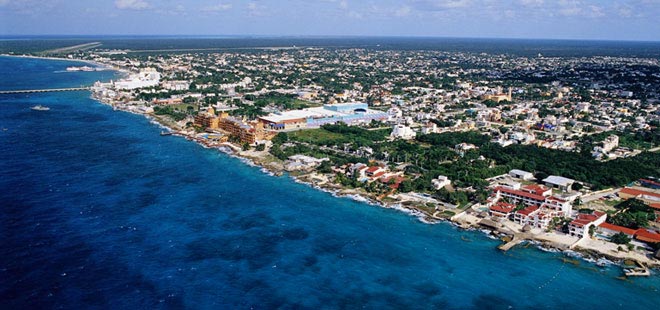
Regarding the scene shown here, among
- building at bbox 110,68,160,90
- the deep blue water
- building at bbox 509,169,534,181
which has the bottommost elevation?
the deep blue water

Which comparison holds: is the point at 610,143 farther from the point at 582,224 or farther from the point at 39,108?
the point at 39,108

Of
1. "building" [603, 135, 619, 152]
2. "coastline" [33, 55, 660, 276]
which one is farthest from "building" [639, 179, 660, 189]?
"coastline" [33, 55, 660, 276]

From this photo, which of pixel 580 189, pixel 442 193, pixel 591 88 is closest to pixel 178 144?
pixel 442 193

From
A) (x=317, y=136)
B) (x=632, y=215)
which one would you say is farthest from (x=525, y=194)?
(x=317, y=136)

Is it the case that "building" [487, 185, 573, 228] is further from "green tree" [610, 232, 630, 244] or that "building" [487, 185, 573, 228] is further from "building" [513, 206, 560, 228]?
"green tree" [610, 232, 630, 244]

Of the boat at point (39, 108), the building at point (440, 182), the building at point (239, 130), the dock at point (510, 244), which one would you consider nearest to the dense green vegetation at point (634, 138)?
the building at point (440, 182)

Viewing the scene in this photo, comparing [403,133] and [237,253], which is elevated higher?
[403,133]
